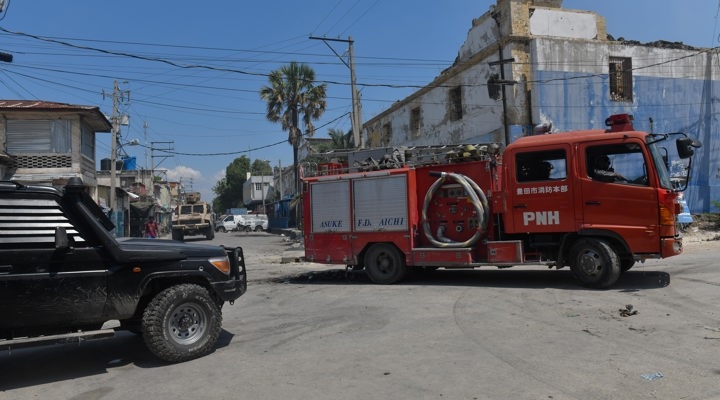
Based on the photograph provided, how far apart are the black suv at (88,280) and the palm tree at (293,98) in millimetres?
27713

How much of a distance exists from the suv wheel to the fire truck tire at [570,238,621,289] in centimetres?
626

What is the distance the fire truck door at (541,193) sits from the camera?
9.38 m

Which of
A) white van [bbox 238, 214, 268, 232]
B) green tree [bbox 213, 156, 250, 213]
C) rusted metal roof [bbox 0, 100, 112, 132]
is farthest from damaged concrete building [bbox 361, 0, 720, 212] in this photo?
green tree [bbox 213, 156, 250, 213]

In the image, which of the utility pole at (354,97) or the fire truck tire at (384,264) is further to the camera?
the utility pole at (354,97)

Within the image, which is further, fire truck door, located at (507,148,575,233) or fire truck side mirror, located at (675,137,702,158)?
fire truck door, located at (507,148,575,233)

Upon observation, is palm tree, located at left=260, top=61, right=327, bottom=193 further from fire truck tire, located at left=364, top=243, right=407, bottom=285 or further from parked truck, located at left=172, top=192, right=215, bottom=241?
fire truck tire, located at left=364, top=243, right=407, bottom=285

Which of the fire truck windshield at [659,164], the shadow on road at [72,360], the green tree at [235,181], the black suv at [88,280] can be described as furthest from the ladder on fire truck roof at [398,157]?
the green tree at [235,181]

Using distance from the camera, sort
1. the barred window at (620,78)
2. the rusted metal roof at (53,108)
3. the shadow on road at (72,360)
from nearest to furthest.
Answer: the shadow on road at (72,360) → the rusted metal roof at (53,108) → the barred window at (620,78)

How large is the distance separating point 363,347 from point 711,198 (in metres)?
23.3

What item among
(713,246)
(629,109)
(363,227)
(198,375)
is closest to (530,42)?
(629,109)

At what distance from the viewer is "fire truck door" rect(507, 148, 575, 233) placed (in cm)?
938

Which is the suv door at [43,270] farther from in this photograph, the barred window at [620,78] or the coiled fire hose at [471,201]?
the barred window at [620,78]

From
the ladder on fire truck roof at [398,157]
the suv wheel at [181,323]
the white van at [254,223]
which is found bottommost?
the suv wheel at [181,323]

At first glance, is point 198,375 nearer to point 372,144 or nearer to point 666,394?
point 666,394
